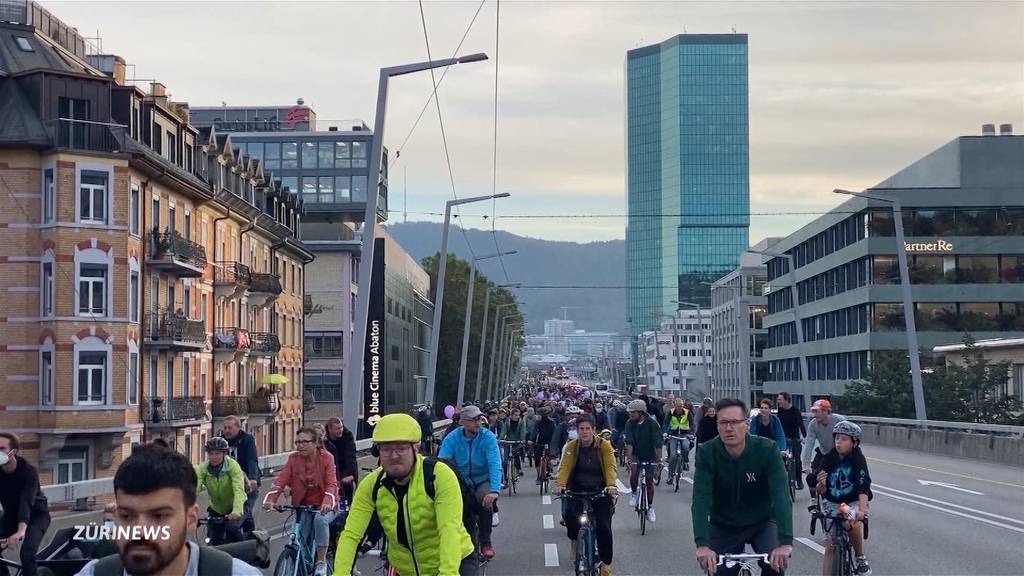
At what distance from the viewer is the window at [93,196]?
135 ft

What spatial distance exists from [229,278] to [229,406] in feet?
15.9

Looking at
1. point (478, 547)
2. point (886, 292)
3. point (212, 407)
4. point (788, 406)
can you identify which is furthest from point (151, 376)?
point (886, 292)

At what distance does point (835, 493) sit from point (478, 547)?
303cm

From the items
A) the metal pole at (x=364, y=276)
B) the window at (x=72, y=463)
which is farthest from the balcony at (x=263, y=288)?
the metal pole at (x=364, y=276)

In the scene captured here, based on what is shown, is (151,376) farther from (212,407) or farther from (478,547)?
(478,547)

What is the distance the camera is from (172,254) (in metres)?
44.2

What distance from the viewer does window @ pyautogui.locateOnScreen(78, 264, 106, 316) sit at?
4100cm

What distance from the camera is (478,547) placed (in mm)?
12023

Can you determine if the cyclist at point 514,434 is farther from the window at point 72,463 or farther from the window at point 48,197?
the window at point 48,197

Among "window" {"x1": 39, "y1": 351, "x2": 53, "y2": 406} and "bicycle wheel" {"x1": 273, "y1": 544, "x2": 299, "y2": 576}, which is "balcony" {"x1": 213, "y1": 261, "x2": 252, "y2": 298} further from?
"bicycle wheel" {"x1": 273, "y1": 544, "x2": 299, "y2": 576}

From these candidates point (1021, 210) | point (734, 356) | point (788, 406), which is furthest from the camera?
point (734, 356)

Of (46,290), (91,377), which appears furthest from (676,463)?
(46,290)

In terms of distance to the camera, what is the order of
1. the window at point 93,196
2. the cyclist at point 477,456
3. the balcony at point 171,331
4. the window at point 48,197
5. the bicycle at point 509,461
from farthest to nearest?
the balcony at point 171,331
the window at point 93,196
the window at point 48,197
the bicycle at point 509,461
the cyclist at point 477,456

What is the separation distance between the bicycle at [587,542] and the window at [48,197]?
31.0 metres
